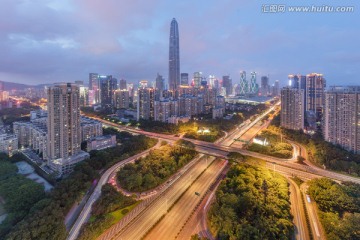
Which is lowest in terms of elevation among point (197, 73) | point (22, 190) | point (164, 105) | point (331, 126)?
point (22, 190)

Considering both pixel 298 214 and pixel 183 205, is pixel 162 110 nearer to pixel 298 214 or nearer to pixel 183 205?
pixel 183 205

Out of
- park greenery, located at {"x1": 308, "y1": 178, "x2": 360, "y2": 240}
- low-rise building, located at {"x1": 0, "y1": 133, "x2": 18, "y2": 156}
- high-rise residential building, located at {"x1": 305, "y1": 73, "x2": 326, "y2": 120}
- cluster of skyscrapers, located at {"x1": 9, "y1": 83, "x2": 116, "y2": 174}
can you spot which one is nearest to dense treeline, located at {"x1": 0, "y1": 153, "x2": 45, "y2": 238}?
cluster of skyscrapers, located at {"x1": 9, "y1": 83, "x2": 116, "y2": 174}

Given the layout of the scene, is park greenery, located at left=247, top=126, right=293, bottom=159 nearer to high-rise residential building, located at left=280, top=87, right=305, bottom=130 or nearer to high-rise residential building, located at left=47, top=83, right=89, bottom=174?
high-rise residential building, located at left=280, top=87, right=305, bottom=130

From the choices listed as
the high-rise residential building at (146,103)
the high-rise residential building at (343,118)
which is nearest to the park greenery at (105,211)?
the high-rise residential building at (343,118)

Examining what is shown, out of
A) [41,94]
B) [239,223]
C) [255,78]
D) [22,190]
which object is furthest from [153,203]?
[255,78]

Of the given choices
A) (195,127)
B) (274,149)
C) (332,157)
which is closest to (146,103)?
(195,127)

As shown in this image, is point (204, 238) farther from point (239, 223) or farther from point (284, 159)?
point (284, 159)

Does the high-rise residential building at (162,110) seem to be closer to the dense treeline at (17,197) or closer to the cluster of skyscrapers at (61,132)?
the cluster of skyscrapers at (61,132)
